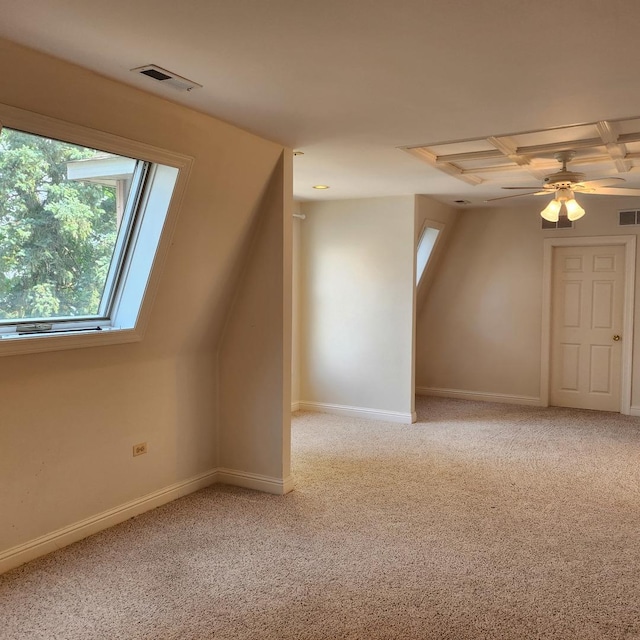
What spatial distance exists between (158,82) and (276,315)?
1769 mm

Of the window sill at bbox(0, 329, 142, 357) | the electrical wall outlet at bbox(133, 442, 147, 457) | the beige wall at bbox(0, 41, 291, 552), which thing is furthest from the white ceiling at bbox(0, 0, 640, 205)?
the electrical wall outlet at bbox(133, 442, 147, 457)

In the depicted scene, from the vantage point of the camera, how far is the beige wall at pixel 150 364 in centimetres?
282

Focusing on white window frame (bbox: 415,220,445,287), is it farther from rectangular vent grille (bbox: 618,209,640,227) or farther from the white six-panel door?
rectangular vent grille (bbox: 618,209,640,227)

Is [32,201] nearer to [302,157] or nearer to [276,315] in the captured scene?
[276,315]

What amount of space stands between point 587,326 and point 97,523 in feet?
18.6

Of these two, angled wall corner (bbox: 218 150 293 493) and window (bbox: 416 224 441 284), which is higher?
window (bbox: 416 224 441 284)

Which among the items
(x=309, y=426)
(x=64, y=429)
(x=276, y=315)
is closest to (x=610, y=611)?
(x=276, y=315)

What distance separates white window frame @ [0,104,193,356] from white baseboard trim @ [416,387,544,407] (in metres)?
4.91

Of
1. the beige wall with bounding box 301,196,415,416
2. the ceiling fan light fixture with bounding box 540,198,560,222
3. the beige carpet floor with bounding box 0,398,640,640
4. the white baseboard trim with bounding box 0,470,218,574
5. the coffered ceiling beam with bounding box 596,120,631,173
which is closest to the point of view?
the beige carpet floor with bounding box 0,398,640,640

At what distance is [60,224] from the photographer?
308cm

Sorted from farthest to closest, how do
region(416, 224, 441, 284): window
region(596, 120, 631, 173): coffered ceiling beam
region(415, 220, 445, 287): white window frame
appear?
1. region(416, 224, 441, 284): window
2. region(415, 220, 445, 287): white window frame
3. region(596, 120, 631, 173): coffered ceiling beam

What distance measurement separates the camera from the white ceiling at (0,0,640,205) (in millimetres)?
2016

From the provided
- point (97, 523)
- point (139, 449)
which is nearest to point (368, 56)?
point (139, 449)

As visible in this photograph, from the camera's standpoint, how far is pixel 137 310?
349 cm
